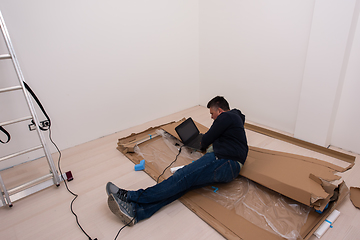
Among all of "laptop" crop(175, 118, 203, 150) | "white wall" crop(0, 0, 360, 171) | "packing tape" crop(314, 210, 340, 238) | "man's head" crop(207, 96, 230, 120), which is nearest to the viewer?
"packing tape" crop(314, 210, 340, 238)

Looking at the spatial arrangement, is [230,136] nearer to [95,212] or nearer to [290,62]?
[95,212]

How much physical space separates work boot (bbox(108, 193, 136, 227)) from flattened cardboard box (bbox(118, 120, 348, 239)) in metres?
0.41

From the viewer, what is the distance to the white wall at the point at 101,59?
2.29m

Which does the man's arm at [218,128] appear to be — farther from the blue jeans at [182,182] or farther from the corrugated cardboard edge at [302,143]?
the corrugated cardboard edge at [302,143]

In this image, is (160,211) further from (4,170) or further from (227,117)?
(4,170)

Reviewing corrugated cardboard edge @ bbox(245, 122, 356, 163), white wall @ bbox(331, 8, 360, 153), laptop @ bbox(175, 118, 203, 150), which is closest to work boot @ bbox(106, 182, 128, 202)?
laptop @ bbox(175, 118, 203, 150)

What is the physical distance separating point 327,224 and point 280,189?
35 centimetres

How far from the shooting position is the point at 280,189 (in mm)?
1682

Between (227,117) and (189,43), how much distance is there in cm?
212

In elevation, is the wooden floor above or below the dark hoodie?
below

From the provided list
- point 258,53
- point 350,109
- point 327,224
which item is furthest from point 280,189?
point 258,53

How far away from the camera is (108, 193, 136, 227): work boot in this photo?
156 cm

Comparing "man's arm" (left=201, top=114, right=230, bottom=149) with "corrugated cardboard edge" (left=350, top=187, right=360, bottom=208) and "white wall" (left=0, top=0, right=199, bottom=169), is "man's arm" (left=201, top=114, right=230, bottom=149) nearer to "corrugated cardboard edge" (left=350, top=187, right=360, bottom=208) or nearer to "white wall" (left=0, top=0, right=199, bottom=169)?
"corrugated cardboard edge" (left=350, top=187, right=360, bottom=208)

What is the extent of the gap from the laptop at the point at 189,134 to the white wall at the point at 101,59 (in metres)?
0.98
